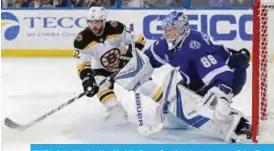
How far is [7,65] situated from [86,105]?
1.63 meters

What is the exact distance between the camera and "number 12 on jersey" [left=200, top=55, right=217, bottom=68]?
341cm

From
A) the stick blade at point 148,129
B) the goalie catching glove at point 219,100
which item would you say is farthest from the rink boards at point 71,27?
the goalie catching glove at point 219,100

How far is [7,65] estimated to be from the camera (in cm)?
568

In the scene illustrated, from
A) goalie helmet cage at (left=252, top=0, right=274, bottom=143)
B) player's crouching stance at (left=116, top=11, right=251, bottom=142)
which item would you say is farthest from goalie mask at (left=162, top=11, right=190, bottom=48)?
goalie helmet cage at (left=252, top=0, right=274, bottom=143)

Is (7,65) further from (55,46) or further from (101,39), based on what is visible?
(101,39)

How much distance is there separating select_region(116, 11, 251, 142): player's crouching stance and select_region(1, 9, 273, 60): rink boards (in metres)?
2.28

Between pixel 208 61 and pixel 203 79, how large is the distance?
10 cm

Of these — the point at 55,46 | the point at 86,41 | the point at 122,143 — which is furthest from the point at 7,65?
the point at 122,143

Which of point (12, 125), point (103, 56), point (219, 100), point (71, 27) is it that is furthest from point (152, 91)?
point (71, 27)

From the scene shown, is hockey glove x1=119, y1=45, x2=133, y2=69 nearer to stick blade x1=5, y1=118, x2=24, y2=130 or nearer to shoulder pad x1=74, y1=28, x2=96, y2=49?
shoulder pad x1=74, y1=28, x2=96, y2=49
